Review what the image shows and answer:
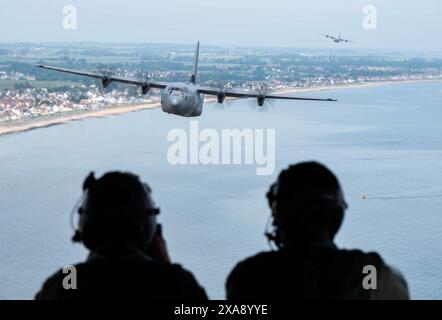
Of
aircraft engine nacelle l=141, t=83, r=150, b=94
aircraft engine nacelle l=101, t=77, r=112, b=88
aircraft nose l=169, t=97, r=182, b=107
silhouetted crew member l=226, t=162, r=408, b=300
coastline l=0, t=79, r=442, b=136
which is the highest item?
silhouetted crew member l=226, t=162, r=408, b=300

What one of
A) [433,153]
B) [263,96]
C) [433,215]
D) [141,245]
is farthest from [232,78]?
[141,245]

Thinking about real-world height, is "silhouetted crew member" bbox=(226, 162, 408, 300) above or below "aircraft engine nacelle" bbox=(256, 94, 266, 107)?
above

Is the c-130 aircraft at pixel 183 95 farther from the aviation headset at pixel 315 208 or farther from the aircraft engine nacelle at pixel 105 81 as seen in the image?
the aviation headset at pixel 315 208

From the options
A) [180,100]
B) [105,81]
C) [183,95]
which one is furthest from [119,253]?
[105,81]

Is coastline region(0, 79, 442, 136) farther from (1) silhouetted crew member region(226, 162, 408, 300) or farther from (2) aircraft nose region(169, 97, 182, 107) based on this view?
(1) silhouetted crew member region(226, 162, 408, 300)

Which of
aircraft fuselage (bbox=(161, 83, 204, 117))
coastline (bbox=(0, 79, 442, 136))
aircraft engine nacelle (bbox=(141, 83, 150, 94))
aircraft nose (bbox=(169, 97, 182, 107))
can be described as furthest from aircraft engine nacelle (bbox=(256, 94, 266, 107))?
coastline (bbox=(0, 79, 442, 136))

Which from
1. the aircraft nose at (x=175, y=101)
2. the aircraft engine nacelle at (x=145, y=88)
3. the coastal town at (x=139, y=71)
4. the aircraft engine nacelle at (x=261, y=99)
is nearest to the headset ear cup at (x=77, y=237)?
the aircraft engine nacelle at (x=261, y=99)
